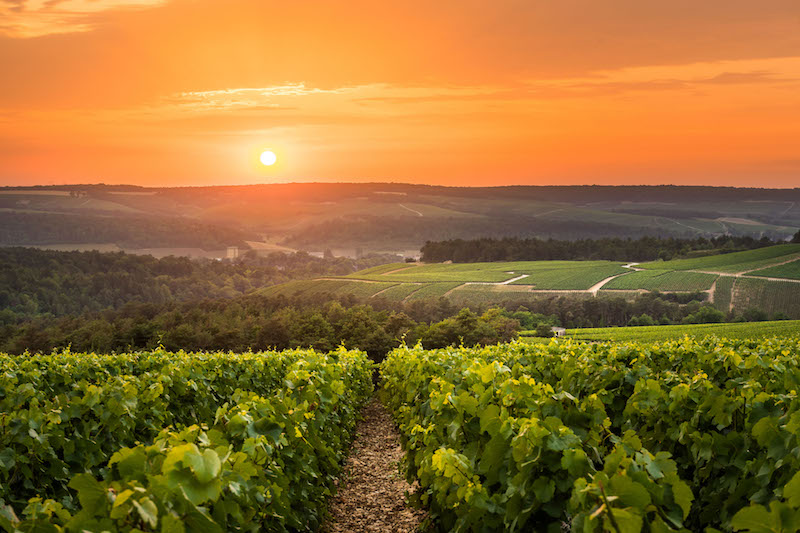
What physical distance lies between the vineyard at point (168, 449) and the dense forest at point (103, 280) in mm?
99892

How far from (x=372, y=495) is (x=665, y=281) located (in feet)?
313

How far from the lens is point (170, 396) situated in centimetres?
996

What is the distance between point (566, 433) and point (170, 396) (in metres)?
7.53

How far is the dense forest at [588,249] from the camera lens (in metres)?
Answer: 126

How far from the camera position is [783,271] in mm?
93188

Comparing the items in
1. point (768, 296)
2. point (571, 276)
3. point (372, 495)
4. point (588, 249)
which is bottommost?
point (768, 296)

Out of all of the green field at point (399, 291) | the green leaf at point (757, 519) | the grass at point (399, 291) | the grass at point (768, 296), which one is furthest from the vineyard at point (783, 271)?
the green leaf at point (757, 519)

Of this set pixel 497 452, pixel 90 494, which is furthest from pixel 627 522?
pixel 90 494

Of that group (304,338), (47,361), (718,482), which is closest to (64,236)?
(304,338)

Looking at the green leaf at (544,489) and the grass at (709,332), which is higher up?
the green leaf at (544,489)

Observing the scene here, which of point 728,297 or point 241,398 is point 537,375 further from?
point 728,297

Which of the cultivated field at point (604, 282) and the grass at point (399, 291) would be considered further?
the grass at point (399, 291)

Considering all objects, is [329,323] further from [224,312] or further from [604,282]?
[604,282]

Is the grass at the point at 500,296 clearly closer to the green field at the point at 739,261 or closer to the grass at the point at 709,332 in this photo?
the green field at the point at 739,261
